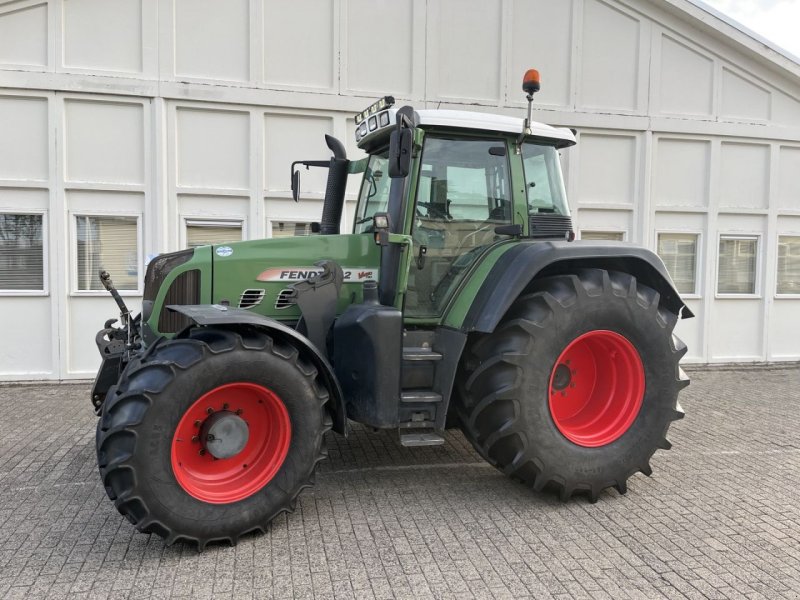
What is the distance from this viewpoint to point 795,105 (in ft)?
29.7

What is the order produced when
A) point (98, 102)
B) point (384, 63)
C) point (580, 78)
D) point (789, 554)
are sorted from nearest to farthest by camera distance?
1. point (789, 554)
2. point (98, 102)
3. point (384, 63)
4. point (580, 78)

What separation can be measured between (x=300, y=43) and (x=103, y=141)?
2.72 metres

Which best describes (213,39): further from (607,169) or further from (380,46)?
(607,169)

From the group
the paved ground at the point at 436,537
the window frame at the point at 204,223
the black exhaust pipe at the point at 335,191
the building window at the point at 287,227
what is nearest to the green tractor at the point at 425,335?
the paved ground at the point at 436,537

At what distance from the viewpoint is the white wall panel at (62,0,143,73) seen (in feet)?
23.5

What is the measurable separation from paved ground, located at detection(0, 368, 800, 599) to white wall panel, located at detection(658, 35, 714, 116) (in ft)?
18.4

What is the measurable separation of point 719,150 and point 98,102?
8.51m

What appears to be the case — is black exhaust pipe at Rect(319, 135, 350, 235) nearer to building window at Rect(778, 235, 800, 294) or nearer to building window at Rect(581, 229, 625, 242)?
building window at Rect(581, 229, 625, 242)

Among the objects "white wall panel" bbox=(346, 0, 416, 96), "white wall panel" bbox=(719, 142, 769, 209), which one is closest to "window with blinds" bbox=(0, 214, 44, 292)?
"white wall panel" bbox=(346, 0, 416, 96)

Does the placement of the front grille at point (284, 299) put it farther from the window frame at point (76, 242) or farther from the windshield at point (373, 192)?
the window frame at point (76, 242)

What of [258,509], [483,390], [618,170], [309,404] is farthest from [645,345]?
[618,170]

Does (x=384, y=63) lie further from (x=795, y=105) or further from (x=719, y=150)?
(x=795, y=105)

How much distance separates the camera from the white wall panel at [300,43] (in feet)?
24.9

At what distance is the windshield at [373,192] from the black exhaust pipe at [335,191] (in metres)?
0.34
